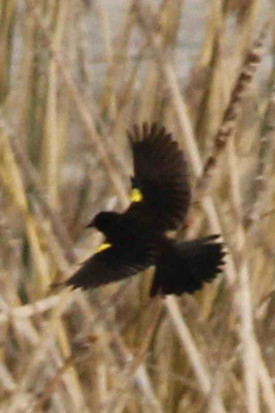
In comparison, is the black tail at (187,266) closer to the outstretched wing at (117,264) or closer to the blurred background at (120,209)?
the outstretched wing at (117,264)

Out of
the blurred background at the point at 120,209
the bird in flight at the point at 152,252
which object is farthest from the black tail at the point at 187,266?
the blurred background at the point at 120,209

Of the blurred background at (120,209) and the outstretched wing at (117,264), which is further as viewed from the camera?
the blurred background at (120,209)

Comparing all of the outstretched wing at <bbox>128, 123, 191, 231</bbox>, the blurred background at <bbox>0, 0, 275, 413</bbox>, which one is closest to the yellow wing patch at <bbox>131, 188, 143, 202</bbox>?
the outstretched wing at <bbox>128, 123, 191, 231</bbox>

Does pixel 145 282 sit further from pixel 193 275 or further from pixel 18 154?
pixel 193 275

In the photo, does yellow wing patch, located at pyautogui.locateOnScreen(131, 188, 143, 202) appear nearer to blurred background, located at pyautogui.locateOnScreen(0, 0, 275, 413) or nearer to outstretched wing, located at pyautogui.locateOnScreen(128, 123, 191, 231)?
outstretched wing, located at pyautogui.locateOnScreen(128, 123, 191, 231)

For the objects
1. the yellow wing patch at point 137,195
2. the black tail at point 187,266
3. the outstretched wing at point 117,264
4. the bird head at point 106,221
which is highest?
the yellow wing patch at point 137,195

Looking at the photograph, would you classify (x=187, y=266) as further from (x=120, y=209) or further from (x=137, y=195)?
(x=120, y=209)

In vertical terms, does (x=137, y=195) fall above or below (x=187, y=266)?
above

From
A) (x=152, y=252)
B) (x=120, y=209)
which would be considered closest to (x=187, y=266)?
(x=152, y=252)
